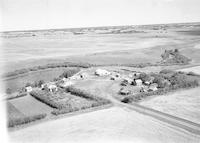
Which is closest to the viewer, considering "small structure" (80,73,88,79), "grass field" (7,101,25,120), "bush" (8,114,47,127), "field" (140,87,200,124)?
"bush" (8,114,47,127)

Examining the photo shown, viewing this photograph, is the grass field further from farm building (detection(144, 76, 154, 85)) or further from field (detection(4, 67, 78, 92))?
farm building (detection(144, 76, 154, 85))

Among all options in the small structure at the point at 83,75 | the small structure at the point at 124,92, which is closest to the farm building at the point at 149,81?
the small structure at the point at 124,92

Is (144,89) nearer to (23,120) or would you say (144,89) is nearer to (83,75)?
(83,75)

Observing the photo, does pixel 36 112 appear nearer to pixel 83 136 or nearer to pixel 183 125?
pixel 83 136

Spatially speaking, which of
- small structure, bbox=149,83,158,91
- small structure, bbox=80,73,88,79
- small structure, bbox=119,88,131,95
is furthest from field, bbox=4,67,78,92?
small structure, bbox=149,83,158,91

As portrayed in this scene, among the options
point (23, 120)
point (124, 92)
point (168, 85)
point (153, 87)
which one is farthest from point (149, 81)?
point (23, 120)

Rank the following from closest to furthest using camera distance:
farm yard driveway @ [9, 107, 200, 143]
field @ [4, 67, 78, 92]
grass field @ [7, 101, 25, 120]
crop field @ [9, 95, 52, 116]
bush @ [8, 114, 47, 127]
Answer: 1. farm yard driveway @ [9, 107, 200, 143]
2. bush @ [8, 114, 47, 127]
3. grass field @ [7, 101, 25, 120]
4. crop field @ [9, 95, 52, 116]
5. field @ [4, 67, 78, 92]

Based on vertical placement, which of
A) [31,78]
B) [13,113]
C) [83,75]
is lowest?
[13,113]
